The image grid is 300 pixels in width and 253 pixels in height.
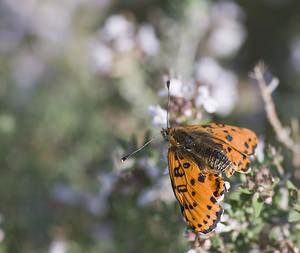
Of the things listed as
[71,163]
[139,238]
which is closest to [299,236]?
[139,238]

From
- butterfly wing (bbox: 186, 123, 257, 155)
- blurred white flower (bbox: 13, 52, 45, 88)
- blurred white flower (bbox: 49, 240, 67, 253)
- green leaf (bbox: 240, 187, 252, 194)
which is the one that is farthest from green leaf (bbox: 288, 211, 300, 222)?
blurred white flower (bbox: 13, 52, 45, 88)

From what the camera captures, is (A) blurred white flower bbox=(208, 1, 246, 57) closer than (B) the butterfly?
No

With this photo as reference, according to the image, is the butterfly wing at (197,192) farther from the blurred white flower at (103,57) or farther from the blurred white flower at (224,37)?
the blurred white flower at (224,37)

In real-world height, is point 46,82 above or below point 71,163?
above

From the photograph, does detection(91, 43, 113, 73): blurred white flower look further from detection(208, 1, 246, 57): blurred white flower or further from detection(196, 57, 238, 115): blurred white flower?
detection(208, 1, 246, 57): blurred white flower

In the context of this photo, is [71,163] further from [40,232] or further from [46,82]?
[46,82]

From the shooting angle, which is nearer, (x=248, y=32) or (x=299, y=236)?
(x=299, y=236)

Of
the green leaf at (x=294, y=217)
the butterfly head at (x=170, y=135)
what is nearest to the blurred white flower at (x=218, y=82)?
the butterfly head at (x=170, y=135)

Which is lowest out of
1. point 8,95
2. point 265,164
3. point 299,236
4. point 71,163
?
point 299,236
